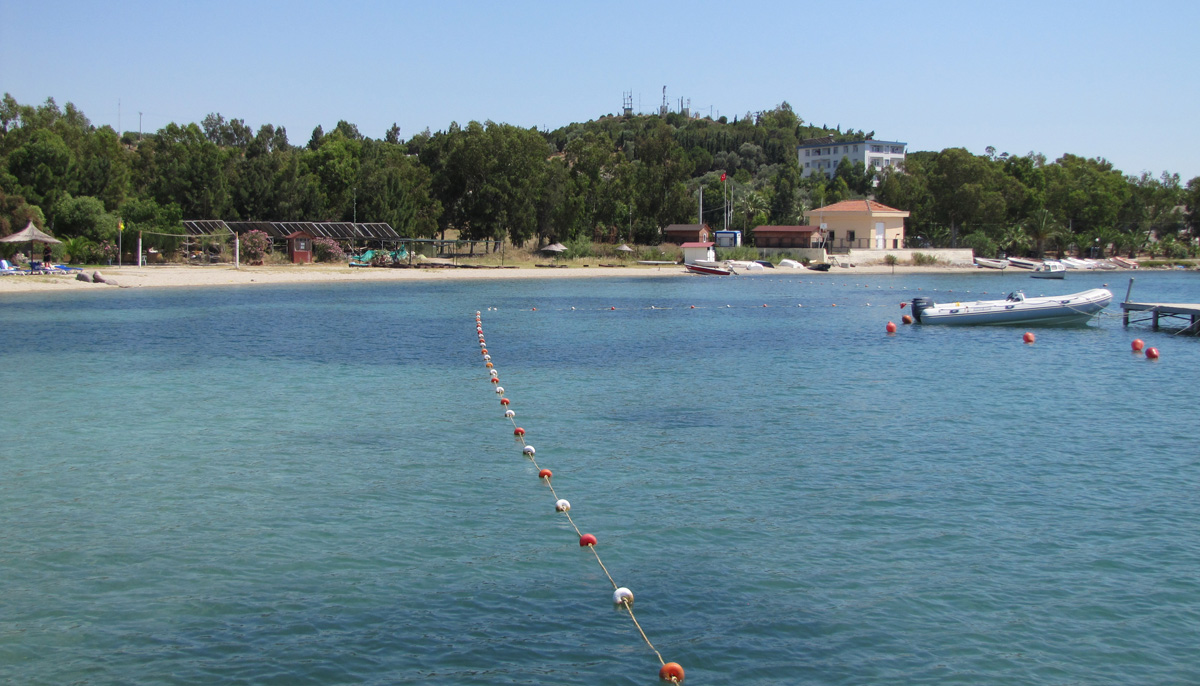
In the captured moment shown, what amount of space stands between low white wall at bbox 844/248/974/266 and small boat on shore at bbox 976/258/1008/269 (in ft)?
3.10

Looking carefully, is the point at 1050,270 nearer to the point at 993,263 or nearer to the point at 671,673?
the point at 993,263

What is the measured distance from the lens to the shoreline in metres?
56.0

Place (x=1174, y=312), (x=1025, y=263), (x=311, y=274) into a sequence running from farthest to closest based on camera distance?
(x=1025, y=263) < (x=311, y=274) < (x=1174, y=312)

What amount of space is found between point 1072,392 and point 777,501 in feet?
43.6

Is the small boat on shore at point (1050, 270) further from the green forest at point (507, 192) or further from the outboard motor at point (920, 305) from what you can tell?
the outboard motor at point (920, 305)

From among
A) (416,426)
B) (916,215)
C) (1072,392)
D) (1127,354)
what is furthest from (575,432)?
(916,215)

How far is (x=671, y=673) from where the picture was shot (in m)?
8.17

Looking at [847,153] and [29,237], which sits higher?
[847,153]

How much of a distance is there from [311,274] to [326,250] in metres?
9.48

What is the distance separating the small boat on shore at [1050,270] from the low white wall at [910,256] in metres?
6.73

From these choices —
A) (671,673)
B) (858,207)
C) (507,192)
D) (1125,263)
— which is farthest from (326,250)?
(1125,263)

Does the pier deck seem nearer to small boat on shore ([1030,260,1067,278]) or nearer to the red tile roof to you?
small boat on shore ([1030,260,1067,278])

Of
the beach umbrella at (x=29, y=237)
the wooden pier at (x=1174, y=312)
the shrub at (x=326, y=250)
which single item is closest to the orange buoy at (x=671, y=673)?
the wooden pier at (x=1174, y=312)

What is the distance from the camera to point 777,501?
13414 mm
